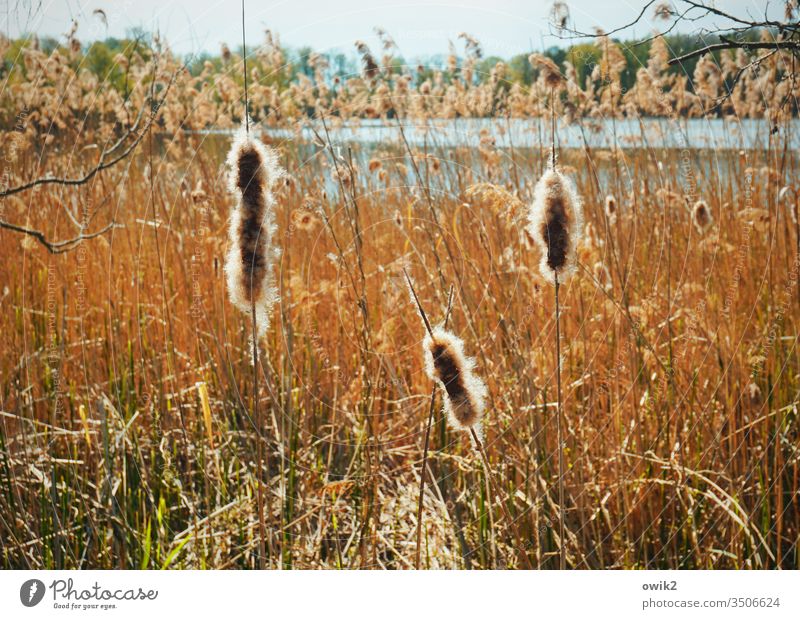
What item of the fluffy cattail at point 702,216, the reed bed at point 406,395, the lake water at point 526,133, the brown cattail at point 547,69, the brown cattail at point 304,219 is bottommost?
the reed bed at point 406,395

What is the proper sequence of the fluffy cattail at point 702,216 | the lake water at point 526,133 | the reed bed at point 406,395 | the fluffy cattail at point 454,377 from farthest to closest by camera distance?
the lake water at point 526,133 < the fluffy cattail at point 702,216 < the reed bed at point 406,395 < the fluffy cattail at point 454,377

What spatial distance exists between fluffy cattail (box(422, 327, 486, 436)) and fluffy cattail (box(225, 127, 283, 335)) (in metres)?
0.28

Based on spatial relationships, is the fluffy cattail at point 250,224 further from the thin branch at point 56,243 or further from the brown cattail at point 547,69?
the brown cattail at point 547,69

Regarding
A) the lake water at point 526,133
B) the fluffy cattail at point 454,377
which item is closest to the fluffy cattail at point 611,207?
the lake water at point 526,133

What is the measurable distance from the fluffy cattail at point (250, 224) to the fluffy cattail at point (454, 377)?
0.28 meters

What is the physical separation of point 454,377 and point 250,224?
38 centimetres

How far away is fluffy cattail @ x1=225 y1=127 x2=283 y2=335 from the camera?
992 mm

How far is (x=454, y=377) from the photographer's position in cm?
95

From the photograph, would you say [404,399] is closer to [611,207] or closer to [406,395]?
[406,395]

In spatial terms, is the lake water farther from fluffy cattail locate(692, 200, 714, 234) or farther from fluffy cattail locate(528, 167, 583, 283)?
fluffy cattail locate(528, 167, 583, 283)

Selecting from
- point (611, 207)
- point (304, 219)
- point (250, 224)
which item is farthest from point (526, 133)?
point (250, 224)

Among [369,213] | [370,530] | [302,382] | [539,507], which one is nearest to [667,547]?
[539,507]

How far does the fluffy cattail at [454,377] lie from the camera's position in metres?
0.94

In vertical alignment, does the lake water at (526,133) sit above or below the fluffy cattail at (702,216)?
above
